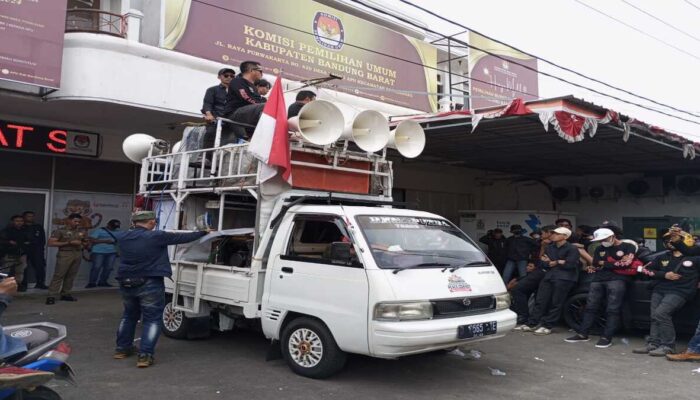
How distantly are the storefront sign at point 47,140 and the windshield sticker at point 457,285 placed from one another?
9.48 meters

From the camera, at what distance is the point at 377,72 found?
14.2m

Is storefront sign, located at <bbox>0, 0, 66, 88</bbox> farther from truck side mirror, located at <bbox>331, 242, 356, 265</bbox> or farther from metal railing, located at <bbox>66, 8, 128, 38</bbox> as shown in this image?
truck side mirror, located at <bbox>331, 242, 356, 265</bbox>

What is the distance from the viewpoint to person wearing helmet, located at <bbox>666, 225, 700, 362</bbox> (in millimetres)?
6391

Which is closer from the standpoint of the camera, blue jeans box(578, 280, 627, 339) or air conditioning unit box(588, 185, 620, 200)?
blue jeans box(578, 280, 627, 339)

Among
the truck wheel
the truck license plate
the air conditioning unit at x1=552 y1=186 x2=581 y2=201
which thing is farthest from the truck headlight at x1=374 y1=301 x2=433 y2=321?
the air conditioning unit at x1=552 y1=186 x2=581 y2=201

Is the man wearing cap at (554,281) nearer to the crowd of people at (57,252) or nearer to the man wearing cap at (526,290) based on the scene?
the man wearing cap at (526,290)

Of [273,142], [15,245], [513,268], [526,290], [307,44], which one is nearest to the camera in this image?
[273,142]

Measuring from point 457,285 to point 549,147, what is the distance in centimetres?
762

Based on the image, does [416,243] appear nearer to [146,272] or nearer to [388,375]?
[388,375]

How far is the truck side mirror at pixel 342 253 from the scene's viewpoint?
5191 millimetres

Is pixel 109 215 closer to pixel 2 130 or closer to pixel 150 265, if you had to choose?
pixel 2 130

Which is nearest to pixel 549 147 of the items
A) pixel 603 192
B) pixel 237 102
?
pixel 603 192

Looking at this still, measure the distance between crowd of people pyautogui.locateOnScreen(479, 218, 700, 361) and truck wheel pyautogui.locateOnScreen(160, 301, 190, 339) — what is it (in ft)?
16.4

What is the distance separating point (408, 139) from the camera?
707 centimetres
